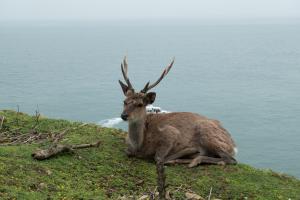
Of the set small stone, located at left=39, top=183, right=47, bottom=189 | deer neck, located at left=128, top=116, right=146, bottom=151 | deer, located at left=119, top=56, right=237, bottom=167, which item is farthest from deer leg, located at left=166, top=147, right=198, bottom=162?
small stone, located at left=39, top=183, right=47, bottom=189

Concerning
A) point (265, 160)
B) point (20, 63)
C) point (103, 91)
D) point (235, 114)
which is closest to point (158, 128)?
point (265, 160)

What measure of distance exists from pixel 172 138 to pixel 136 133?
88cm

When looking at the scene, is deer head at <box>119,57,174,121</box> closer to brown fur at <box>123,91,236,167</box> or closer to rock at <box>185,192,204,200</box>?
brown fur at <box>123,91,236,167</box>

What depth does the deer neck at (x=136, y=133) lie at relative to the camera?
12.6 m

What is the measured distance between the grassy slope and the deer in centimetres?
38

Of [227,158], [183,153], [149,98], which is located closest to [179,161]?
[183,153]

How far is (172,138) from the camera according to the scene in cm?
1266

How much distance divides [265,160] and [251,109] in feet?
94.0

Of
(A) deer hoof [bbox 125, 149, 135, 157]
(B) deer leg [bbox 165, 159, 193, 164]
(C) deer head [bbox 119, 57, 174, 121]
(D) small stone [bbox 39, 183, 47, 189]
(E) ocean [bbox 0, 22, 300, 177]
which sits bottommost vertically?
(E) ocean [bbox 0, 22, 300, 177]

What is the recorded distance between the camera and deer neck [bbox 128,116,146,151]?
12.6 metres

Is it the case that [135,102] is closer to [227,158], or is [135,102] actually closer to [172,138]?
[172,138]

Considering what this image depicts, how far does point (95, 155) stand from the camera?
11828mm

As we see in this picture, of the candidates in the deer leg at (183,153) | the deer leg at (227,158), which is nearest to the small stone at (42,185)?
the deer leg at (183,153)

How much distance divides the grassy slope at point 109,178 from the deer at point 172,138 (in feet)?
1.24
